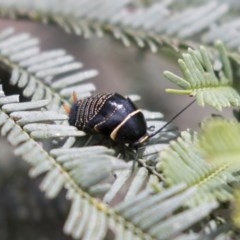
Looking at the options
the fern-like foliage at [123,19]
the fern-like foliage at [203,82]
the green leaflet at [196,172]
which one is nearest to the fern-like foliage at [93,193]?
the green leaflet at [196,172]

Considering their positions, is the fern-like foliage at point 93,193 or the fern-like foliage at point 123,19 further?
the fern-like foliage at point 123,19

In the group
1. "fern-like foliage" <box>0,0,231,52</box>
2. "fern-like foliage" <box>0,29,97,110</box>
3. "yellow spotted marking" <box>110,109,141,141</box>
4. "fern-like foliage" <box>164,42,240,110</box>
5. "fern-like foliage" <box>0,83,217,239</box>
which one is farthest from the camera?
"fern-like foliage" <box>0,0,231,52</box>

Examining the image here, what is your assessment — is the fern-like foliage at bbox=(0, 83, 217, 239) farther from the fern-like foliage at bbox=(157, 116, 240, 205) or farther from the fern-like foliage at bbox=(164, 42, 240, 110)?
the fern-like foliage at bbox=(164, 42, 240, 110)

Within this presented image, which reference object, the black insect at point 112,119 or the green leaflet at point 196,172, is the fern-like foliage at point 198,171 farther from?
the black insect at point 112,119

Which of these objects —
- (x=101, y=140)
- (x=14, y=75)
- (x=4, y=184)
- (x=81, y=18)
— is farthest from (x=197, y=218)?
(x=4, y=184)

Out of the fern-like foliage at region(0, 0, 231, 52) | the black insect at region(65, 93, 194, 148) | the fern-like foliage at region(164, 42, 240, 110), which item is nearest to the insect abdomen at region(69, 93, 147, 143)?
the black insect at region(65, 93, 194, 148)

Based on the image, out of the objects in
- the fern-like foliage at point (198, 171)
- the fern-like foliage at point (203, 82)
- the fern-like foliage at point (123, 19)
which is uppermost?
the fern-like foliage at point (123, 19)

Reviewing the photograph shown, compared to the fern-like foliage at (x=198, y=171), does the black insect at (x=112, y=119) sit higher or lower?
higher
